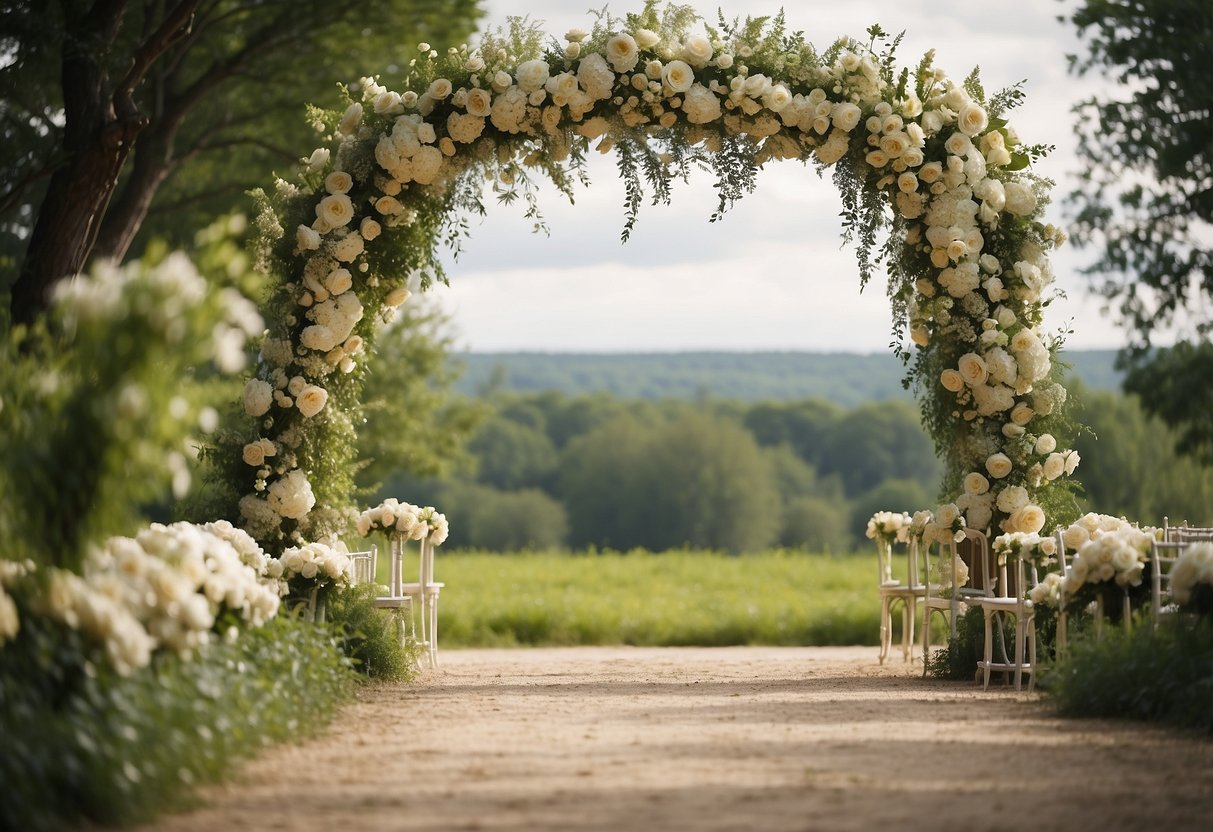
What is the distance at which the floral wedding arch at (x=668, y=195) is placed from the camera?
931cm

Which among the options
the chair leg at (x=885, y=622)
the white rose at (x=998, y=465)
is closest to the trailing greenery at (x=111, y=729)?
the white rose at (x=998, y=465)

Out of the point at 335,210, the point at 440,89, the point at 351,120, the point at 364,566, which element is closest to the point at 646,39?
the point at 440,89

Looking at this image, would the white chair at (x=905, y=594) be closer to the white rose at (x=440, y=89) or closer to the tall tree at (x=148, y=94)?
the white rose at (x=440, y=89)

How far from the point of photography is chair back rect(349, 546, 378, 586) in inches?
367

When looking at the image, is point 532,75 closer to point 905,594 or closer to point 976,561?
point 976,561

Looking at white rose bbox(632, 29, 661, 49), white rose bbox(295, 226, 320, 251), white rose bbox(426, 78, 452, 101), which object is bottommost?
white rose bbox(295, 226, 320, 251)

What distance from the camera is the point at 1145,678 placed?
6.77 metres

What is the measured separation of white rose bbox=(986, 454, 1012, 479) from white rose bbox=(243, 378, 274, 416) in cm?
451

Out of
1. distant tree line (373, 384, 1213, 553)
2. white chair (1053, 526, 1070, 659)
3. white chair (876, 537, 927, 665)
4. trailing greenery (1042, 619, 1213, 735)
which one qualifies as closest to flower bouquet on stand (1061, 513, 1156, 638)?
white chair (1053, 526, 1070, 659)

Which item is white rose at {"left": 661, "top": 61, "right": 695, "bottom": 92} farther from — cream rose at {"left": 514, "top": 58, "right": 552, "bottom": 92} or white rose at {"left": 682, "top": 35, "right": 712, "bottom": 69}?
cream rose at {"left": 514, "top": 58, "right": 552, "bottom": 92}

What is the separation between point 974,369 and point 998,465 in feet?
2.00

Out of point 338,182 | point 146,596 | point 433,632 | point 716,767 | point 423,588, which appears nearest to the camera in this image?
point 146,596

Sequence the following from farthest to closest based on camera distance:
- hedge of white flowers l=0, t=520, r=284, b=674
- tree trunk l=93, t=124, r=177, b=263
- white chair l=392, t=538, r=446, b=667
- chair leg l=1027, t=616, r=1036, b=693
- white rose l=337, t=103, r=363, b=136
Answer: tree trunk l=93, t=124, r=177, b=263, white rose l=337, t=103, r=363, b=136, white chair l=392, t=538, r=446, b=667, chair leg l=1027, t=616, r=1036, b=693, hedge of white flowers l=0, t=520, r=284, b=674

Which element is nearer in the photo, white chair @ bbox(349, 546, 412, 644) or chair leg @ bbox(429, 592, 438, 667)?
white chair @ bbox(349, 546, 412, 644)
